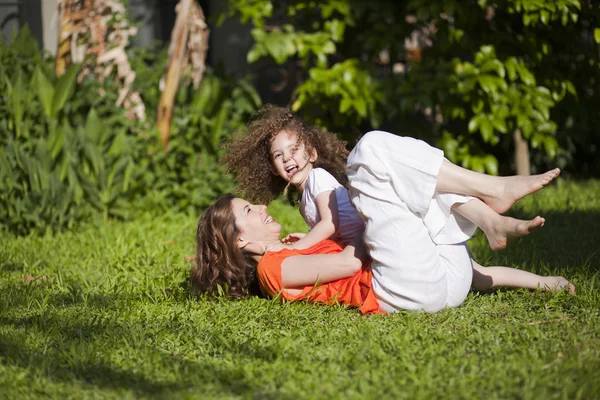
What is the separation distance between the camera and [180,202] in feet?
19.4

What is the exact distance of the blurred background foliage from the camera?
5.41m

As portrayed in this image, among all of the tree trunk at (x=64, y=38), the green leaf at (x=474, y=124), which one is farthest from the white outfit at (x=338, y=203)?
the tree trunk at (x=64, y=38)

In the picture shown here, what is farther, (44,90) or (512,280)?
(44,90)

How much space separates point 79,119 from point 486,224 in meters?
3.54

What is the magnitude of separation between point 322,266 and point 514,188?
877 millimetres

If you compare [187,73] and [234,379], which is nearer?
[234,379]

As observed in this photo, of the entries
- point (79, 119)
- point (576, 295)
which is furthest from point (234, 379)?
point (79, 119)

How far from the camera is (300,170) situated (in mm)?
3795

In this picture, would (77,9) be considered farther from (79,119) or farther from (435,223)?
(435,223)

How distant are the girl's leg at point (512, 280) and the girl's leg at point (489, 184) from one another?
0.36 metres

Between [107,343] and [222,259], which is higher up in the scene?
[222,259]

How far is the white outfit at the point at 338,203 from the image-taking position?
11.8ft

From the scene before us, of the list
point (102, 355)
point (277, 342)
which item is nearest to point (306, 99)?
point (277, 342)

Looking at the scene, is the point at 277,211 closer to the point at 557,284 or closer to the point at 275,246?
the point at 275,246
